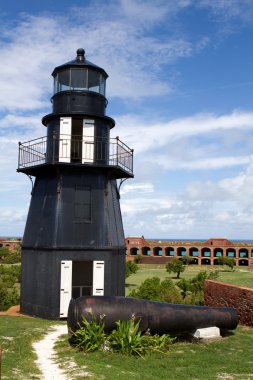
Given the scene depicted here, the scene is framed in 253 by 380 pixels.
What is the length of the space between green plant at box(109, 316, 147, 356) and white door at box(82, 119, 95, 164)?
30.3ft

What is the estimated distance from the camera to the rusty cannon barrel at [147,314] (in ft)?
39.9

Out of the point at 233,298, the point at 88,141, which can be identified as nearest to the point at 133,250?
the point at 88,141

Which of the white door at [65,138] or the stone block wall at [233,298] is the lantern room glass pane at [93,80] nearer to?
the white door at [65,138]

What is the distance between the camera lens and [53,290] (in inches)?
704

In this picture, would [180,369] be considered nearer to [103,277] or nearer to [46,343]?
[46,343]

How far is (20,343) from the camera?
13.0 meters

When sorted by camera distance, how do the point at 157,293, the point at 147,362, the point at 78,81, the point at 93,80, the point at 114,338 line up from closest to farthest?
1. the point at 147,362
2. the point at 114,338
3. the point at 78,81
4. the point at 93,80
5. the point at 157,293

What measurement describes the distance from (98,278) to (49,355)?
6.52 meters

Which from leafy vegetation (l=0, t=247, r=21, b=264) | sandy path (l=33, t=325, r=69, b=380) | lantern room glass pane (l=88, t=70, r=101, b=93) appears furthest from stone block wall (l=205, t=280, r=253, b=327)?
leafy vegetation (l=0, t=247, r=21, b=264)

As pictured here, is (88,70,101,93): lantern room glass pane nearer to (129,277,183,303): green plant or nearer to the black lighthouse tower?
the black lighthouse tower

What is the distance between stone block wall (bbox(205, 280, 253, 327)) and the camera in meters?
15.9

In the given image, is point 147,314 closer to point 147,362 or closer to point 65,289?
point 147,362

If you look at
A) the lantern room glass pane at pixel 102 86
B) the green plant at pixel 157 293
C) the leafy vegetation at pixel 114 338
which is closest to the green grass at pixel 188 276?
the green plant at pixel 157 293

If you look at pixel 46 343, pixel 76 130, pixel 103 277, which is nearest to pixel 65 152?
pixel 76 130
